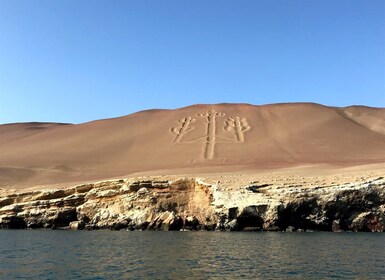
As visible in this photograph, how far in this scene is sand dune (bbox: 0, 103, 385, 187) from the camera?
6038 cm

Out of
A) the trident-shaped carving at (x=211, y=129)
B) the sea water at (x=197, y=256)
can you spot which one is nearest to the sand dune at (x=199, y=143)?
the trident-shaped carving at (x=211, y=129)

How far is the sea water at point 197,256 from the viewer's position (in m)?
18.2

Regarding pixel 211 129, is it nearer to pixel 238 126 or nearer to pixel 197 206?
pixel 238 126

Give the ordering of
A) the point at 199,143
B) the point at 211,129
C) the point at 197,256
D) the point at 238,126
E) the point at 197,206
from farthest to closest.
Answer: the point at 238,126 → the point at 211,129 → the point at 199,143 → the point at 197,206 → the point at 197,256

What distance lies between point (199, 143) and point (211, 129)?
8.28 metres

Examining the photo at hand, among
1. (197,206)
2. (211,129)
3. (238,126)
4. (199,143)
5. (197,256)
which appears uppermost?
(238,126)

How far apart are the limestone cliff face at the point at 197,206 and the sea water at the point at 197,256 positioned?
6.82 ft

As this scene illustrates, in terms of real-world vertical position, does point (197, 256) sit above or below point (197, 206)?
below

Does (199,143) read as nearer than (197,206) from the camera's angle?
No

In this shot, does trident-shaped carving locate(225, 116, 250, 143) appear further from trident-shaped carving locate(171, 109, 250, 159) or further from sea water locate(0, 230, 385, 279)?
sea water locate(0, 230, 385, 279)

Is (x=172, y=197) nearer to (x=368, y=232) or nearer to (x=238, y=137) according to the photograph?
(x=368, y=232)

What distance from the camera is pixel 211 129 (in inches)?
3177

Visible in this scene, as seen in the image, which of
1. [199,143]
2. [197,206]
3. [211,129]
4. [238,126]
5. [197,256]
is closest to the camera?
[197,256]

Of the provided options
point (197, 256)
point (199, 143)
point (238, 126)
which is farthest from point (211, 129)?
point (197, 256)
